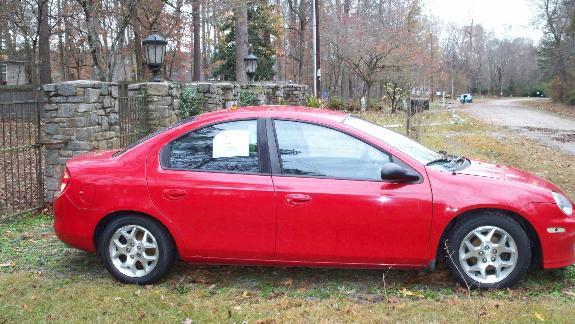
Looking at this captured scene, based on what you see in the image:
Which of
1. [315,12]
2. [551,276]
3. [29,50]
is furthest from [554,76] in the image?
[551,276]

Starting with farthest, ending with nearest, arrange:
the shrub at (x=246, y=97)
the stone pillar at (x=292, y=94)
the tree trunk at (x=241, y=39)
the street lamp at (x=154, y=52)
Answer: the tree trunk at (x=241, y=39) < the stone pillar at (x=292, y=94) < the shrub at (x=246, y=97) < the street lamp at (x=154, y=52)

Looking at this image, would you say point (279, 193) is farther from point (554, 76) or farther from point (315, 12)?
point (554, 76)

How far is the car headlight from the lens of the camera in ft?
13.8

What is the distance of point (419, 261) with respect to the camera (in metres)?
4.23

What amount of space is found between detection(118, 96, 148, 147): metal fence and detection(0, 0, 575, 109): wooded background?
20.8 feet

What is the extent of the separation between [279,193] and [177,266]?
1385 mm

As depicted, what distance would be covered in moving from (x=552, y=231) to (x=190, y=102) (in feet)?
27.7

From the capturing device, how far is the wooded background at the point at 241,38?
21.3 meters

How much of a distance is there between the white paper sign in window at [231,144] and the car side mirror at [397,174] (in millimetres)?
1085

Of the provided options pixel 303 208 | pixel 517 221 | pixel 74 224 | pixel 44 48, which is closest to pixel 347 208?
pixel 303 208

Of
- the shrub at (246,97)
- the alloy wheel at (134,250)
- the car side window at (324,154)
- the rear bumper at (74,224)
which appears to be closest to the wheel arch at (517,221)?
the car side window at (324,154)

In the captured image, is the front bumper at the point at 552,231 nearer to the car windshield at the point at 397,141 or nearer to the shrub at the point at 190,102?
the car windshield at the point at 397,141

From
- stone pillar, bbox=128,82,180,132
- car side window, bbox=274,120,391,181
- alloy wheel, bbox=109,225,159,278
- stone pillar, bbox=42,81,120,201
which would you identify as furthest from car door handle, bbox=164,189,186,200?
stone pillar, bbox=128,82,180,132

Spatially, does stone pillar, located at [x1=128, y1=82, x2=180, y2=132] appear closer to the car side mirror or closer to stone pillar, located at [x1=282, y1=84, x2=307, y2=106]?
the car side mirror
